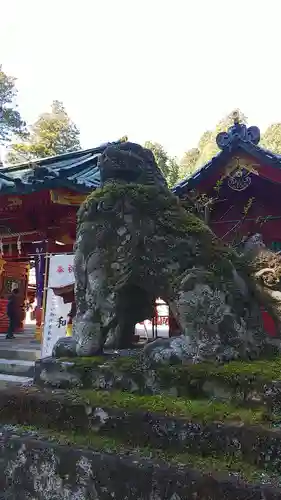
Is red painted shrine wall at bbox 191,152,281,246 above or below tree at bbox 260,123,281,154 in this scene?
below

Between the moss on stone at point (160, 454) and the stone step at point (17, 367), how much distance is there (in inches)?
166

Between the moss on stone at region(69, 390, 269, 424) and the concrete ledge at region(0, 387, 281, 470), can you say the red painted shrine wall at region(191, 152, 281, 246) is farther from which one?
the concrete ledge at region(0, 387, 281, 470)

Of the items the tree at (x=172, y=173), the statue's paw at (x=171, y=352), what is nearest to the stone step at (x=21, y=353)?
the statue's paw at (x=171, y=352)

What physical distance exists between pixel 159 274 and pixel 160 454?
3.20ft

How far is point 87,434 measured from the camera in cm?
219

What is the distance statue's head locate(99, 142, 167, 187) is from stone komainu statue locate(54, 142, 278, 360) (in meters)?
0.09

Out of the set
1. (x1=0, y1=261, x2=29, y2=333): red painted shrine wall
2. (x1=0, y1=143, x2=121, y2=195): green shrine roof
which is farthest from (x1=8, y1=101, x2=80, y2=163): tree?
→ (x1=0, y1=143, x2=121, y2=195): green shrine roof

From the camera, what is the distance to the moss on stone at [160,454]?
69.0 inches

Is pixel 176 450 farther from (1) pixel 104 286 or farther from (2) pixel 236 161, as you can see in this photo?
(2) pixel 236 161

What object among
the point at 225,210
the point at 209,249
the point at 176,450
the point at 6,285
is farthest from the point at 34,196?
the point at 176,450

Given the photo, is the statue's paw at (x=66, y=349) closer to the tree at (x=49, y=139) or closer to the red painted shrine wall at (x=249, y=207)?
the red painted shrine wall at (x=249, y=207)

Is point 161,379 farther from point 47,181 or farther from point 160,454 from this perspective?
point 47,181

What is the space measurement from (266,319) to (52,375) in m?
4.85

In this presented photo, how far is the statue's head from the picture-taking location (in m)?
2.83
